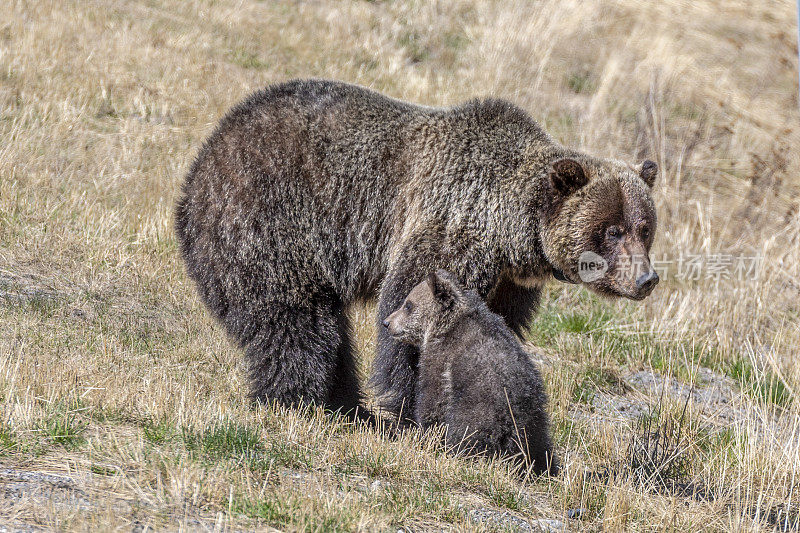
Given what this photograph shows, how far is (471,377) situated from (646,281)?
139cm

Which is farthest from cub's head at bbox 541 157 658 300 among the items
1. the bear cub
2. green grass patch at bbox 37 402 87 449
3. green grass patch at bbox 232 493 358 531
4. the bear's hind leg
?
green grass patch at bbox 37 402 87 449

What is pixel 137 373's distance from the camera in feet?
21.5

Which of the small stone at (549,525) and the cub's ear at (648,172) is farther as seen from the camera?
the cub's ear at (648,172)

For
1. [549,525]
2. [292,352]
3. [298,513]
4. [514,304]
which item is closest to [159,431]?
[298,513]

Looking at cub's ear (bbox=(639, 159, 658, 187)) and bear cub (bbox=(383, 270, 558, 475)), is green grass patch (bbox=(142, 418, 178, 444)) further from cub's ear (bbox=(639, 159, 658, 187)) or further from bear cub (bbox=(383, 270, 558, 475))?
cub's ear (bbox=(639, 159, 658, 187))

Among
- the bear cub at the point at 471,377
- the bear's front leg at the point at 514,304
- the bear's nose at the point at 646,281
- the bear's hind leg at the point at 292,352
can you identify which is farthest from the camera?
the bear's front leg at the point at 514,304

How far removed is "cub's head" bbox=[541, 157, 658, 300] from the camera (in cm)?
636

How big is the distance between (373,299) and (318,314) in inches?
23.6

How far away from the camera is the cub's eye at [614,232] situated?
6367 millimetres

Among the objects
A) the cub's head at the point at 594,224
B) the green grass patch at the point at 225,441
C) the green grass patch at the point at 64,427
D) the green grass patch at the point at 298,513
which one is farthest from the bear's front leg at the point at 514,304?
the green grass patch at the point at 64,427

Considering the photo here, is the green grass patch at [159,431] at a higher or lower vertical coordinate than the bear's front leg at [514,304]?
lower

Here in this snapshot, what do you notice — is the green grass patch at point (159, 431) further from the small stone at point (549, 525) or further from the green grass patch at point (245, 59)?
the green grass patch at point (245, 59)

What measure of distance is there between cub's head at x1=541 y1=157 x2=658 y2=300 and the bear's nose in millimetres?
140

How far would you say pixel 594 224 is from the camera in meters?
6.41
